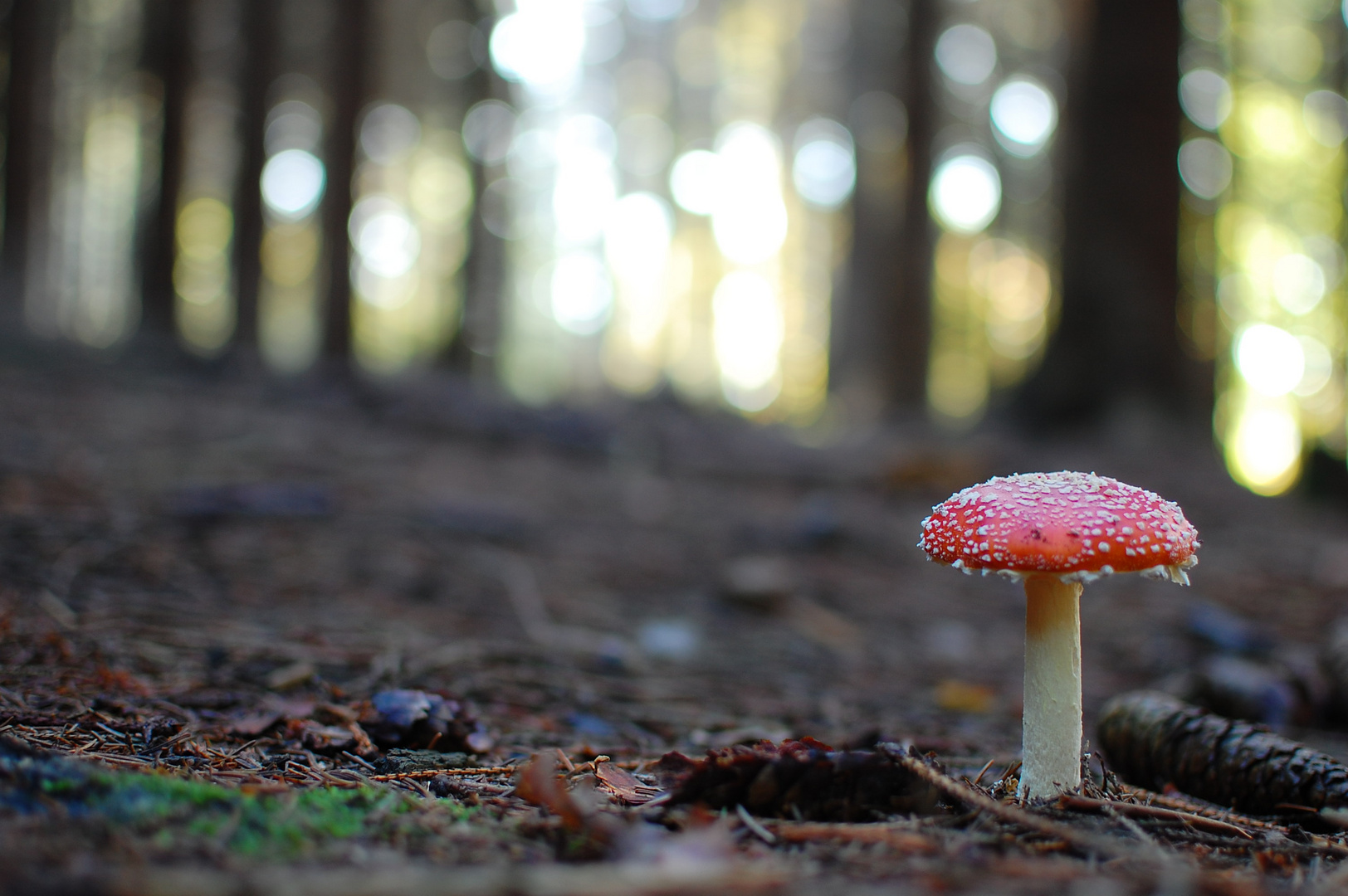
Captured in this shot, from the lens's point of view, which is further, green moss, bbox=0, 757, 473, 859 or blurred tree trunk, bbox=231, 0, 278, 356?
blurred tree trunk, bbox=231, 0, 278, 356

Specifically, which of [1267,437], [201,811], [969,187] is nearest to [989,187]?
[969,187]

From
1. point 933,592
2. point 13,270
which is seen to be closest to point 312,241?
point 13,270

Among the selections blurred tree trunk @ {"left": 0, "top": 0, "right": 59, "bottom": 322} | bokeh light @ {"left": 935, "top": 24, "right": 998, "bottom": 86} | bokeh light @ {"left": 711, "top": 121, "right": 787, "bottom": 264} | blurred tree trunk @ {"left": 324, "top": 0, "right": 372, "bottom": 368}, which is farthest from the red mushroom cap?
bokeh light @ {"left": 711, "top": 121, "right": 787, "bottom": 264}

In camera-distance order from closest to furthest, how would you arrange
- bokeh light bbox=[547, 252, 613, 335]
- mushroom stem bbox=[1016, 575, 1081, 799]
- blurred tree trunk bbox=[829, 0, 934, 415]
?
1. mushroom stem bbox=[1016, 575, 1081, 799]
2. blurred tree trunk bbox=[829, 0, 934, 415]
3. bokeh light bbox=[547, 252, 613, 335]

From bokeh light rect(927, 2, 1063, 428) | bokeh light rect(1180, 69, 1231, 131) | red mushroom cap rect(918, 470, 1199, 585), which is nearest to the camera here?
red mushroom cap rect(918, 470, 1199, 585)

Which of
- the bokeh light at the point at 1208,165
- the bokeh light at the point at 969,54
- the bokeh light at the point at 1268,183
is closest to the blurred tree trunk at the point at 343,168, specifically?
the bokeh light at the point at 1268,183

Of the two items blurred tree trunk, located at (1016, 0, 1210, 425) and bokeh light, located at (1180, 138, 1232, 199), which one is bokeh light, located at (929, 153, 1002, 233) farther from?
blurred tree trunk, located at (1016, 0, 1210, 425)

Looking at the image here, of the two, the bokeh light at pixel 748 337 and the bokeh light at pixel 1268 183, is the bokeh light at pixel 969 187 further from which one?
the bokeh light at pixel 748 337

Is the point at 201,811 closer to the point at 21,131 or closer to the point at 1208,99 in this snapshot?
the point at 21,131

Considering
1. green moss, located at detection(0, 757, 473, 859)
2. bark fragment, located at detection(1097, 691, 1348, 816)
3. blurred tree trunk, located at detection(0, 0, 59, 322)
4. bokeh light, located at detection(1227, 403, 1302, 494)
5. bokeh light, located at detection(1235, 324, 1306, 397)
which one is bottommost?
bark fragment, located at detection(1097, 691, 1348, 816)

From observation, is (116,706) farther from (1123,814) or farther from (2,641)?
(1123,814)
